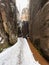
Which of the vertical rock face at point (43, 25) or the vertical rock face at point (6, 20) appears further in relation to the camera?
the vertical rock face at point (6, 20)

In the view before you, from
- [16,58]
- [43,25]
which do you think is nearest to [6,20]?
[43,25]

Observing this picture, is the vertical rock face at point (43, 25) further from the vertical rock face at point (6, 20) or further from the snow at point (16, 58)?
the vertical rock face at point (6, 20)

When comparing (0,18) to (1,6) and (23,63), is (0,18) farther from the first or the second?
(23,63)

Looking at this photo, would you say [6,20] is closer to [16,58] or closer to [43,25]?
[43,25]

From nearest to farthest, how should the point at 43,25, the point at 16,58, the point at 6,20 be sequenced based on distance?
the point at 16,58 → the point at 43,25 → the point at 6,20

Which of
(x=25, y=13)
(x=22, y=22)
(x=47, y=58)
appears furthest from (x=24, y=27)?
(x=47, y=58)

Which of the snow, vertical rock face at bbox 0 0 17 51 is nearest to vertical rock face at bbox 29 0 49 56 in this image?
the snow

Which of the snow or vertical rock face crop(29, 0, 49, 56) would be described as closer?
the snow

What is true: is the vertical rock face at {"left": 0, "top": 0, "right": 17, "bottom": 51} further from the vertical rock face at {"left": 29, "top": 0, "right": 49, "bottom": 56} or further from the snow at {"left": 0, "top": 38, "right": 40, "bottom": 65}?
the snow at {"left": 0, "top": 38, "right": 40, "bottom": 65}

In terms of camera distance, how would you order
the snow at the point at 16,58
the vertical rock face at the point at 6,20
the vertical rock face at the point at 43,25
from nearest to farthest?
the snow at the point at 16,58, the vertical rock face at the point at 43,25, the vertical rock face at the point at 6,20

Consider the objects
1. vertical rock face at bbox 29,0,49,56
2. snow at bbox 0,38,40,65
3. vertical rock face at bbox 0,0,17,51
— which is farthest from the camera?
vertical rock face at bbox 0,0,17,51

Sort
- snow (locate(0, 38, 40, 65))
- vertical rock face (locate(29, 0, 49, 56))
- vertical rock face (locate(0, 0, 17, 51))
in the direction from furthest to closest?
1. vertical rock face (locate(0, 0, 17, 51))
2. vertical rock face (locate(29, 0, 49, 56))
3. snow (locate(0, 38, 40, 65))

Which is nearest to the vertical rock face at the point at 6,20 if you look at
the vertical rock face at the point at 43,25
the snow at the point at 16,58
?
the vertical rock face at the point at 43,25

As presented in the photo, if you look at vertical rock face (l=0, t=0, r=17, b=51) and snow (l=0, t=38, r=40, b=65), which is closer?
snow (l=0, t=38, r=40, b=65)
